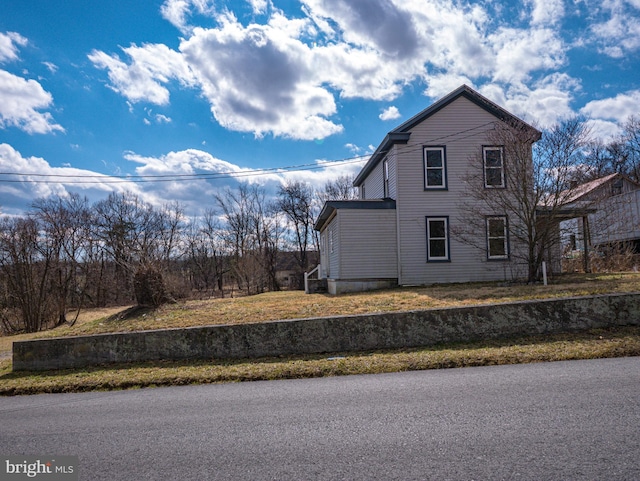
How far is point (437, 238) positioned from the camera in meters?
17.0

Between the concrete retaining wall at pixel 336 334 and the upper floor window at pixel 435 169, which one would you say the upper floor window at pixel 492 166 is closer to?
the upper floor window at pixel 435 169

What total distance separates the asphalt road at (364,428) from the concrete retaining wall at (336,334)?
176cm

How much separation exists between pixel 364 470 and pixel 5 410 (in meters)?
5.16

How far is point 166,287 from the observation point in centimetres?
1320

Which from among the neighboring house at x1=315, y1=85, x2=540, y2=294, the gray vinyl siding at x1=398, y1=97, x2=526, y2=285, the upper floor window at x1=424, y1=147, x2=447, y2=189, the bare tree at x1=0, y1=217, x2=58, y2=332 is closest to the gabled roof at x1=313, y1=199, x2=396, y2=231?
the neighboring house at x1=315, y1=85, x2=540, y2=294

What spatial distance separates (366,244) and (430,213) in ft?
9.25

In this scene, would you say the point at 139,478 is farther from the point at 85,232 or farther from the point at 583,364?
the point at 85,232

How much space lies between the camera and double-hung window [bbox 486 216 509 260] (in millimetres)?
16422

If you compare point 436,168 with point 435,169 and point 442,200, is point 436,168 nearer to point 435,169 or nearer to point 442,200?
point 435,169

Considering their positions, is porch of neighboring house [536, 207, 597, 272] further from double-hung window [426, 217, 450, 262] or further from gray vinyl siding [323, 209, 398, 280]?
gray vinyl siding [323, 209, 398, 280]

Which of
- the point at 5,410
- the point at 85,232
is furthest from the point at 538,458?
the point at 85,232

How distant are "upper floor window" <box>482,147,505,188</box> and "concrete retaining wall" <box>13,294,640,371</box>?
9.33 m

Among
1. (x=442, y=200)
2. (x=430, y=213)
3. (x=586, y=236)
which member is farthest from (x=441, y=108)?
(x=586, y=236)

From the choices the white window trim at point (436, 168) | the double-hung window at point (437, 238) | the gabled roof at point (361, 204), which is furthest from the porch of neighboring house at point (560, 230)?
the gabled roof at point (361, 204)
